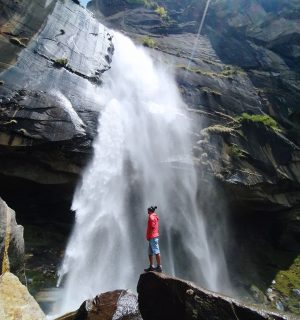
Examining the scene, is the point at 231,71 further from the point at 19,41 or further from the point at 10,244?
the point at 10,244

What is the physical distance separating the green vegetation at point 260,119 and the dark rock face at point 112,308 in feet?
59.9

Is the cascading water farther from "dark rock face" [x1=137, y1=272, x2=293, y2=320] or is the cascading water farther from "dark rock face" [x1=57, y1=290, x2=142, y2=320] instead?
"dark rock face" [x1=137, y1=272, x2=293, y2=320]

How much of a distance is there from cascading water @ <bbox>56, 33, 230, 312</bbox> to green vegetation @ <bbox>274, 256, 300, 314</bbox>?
3.04m

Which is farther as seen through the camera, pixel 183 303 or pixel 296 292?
pixel 296 292

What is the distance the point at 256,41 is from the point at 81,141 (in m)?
27.6

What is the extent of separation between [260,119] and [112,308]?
64.8 feet

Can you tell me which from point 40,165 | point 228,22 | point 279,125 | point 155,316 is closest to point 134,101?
point 40,165

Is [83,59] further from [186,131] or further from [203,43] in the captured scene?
[203,43]

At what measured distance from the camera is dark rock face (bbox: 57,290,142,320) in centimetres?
956

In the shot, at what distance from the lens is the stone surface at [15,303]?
818 cm

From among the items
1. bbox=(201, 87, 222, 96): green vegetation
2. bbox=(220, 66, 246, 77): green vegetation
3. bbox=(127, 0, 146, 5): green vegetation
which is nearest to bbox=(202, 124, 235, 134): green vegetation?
bbox=(201, 87, 222, 96): green vegetation

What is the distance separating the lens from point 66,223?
20.4 m

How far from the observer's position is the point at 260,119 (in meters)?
26.5

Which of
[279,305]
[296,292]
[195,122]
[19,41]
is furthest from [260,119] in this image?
[19,41]
